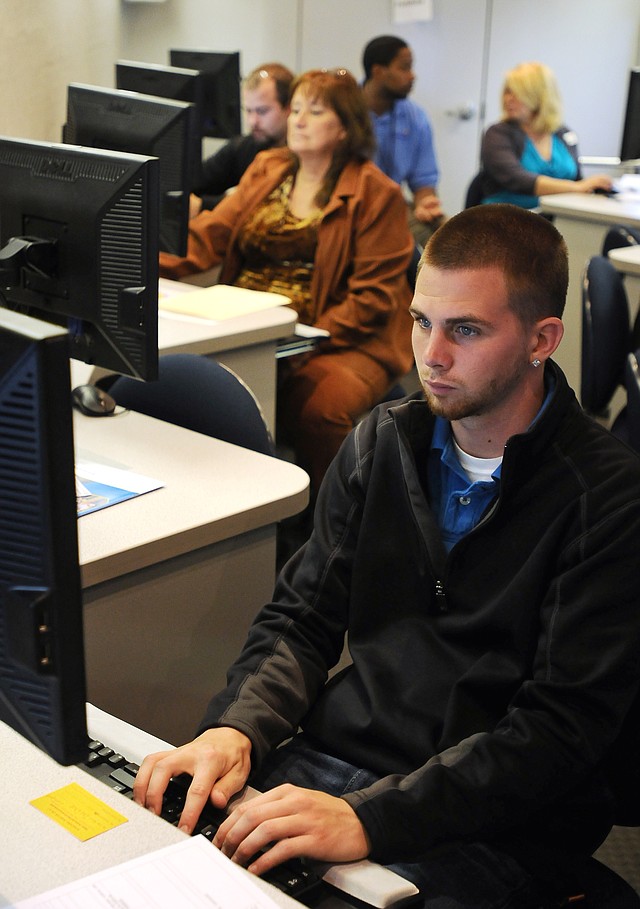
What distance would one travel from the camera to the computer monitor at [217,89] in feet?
13.5

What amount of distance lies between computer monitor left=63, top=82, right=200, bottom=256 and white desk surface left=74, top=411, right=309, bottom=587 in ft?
2.60

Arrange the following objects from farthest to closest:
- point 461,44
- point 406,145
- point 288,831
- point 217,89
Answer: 1. point 461,44
2. point 406,145
3. point 217,89
4. point 288,831

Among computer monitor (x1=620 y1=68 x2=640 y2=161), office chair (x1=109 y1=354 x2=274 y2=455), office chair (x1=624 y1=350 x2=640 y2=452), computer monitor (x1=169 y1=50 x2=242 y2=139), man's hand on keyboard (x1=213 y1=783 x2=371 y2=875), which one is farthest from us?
computer monitor (x1=620 y1=68 x2=640 y2=161)

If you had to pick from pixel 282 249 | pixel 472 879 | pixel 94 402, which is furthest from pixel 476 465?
pixel 282 249

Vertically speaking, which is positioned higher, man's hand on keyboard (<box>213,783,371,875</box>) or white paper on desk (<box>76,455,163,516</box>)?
white paper on desk (<box>76,455,163,516</box>)

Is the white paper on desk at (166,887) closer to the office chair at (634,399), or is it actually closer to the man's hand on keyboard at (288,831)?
the man's hand on keyboard at (288,831)

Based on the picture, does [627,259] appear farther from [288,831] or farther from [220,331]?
[288,831]

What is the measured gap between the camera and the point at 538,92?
16.3 feet

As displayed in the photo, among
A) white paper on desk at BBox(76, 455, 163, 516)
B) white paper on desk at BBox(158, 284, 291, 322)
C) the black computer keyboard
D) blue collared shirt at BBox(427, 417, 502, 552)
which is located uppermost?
blue collared shirt at BBox(427, 417, 502, 552)

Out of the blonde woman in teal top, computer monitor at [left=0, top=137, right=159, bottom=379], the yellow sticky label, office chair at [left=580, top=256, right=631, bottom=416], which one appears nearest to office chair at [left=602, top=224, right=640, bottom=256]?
office chair at [left=580, top=256, right=631, bottom=416]

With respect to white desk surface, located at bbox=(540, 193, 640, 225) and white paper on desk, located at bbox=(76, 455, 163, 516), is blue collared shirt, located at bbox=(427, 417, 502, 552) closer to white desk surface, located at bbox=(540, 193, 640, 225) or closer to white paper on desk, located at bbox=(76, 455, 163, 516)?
white paper on desk, located at bbox=(76, 455, 163, 516)

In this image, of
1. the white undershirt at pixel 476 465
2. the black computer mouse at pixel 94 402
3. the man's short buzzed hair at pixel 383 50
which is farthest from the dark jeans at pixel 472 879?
the man's short buzzed hair at pixel 383 50

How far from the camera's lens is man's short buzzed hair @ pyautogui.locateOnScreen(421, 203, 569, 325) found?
122 centimetres

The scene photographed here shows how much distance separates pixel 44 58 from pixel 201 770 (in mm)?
3887
